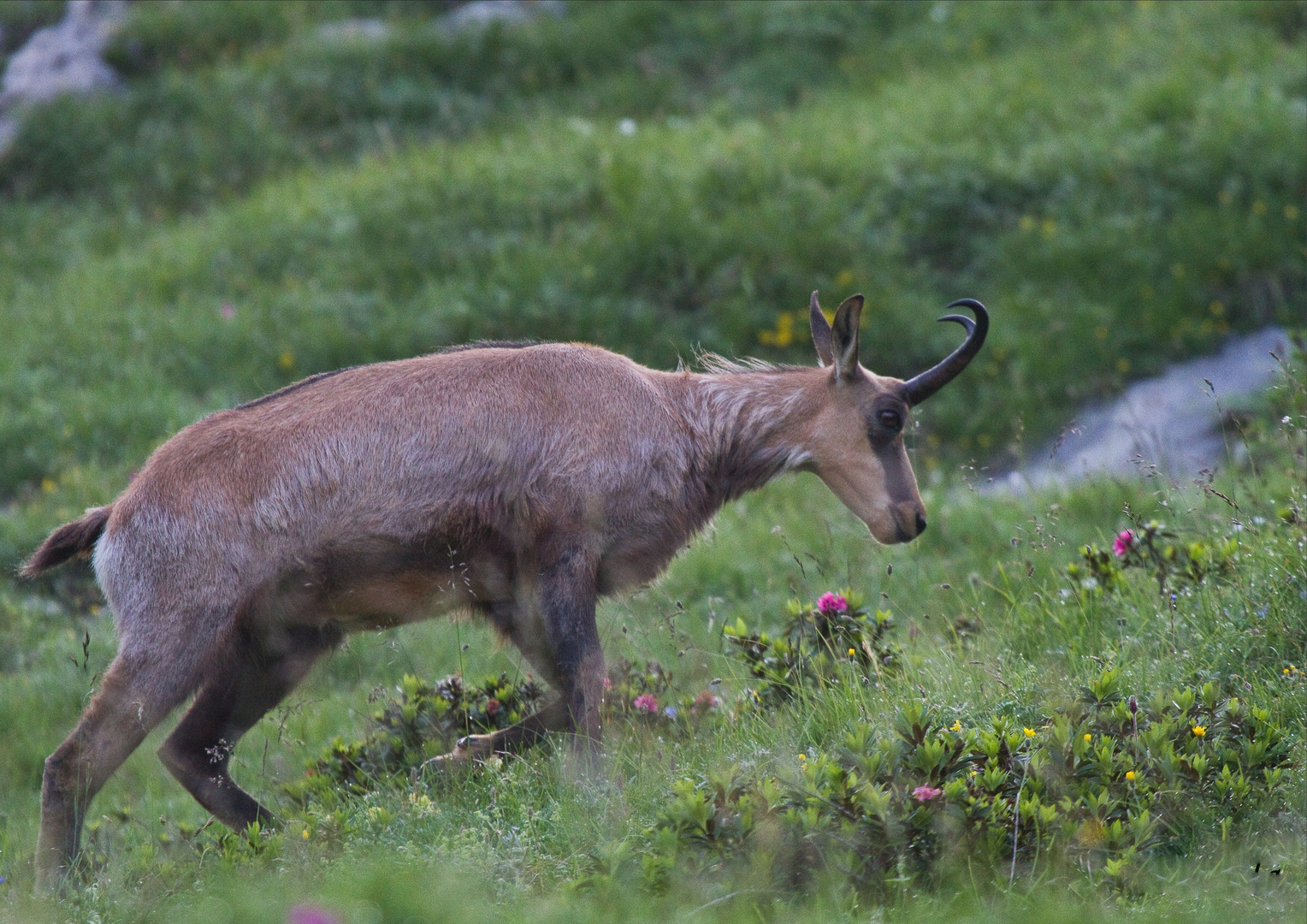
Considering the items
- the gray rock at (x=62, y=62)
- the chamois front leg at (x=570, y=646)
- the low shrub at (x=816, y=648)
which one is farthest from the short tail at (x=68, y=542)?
the gray rock at (x=62, y=62)

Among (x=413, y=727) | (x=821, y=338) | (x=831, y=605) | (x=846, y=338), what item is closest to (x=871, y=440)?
(x=846, y=338)

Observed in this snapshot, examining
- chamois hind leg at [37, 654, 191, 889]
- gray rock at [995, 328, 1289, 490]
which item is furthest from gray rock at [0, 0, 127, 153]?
gray rock at [995, 328, 1289, 490]

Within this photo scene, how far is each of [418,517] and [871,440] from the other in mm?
1942

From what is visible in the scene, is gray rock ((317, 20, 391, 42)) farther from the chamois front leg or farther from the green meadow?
the chamois front leg

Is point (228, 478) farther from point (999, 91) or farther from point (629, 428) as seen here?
point (999, 91)

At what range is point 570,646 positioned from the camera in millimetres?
5031

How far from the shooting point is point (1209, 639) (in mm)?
4727

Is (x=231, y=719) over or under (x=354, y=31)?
under

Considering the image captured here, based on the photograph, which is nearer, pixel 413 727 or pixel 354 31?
pixel 413 727

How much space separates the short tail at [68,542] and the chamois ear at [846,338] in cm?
302

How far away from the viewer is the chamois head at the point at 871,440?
18.0ft

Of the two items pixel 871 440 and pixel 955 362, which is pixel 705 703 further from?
pixel 955 362

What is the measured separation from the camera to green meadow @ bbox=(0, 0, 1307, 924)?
3.75 m

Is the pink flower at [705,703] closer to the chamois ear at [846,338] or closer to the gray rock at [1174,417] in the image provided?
the chamois ear at [846,338]
